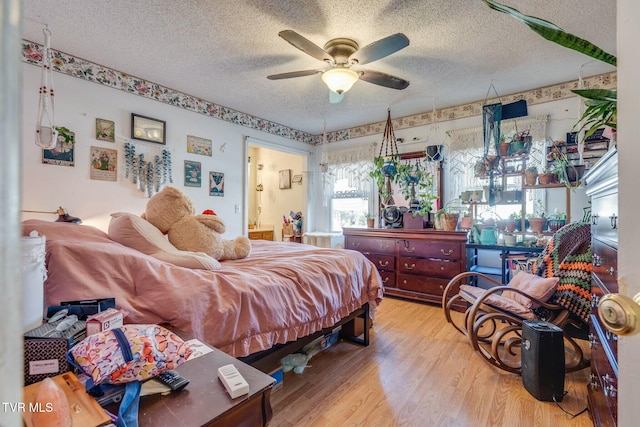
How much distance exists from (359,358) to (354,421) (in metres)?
0.67

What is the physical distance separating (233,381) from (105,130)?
310cm

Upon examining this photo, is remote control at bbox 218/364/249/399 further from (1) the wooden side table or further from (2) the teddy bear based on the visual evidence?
(2) the teddy bear

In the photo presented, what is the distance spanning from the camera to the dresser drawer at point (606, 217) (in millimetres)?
943

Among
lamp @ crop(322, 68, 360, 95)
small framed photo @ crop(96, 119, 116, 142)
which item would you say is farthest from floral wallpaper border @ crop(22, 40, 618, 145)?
lamp @ crop(322, 68, 360, 95)

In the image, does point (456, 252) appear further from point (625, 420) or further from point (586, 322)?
point (625, 420)

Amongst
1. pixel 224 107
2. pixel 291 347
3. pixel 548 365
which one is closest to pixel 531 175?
pixel 548 365

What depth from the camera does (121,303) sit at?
109 centimetres

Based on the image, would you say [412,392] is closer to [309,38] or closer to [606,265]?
[606,265]

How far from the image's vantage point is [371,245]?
152 inches

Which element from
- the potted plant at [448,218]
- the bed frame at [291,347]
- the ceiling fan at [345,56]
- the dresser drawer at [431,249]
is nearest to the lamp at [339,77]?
the ceiling fan at [345,56]

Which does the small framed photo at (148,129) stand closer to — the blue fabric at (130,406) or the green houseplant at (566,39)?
the blue fabric at (130,406)

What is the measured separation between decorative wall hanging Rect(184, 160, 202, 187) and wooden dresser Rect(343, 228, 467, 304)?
7.34 ft

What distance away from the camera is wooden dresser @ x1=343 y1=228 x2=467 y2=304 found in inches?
127

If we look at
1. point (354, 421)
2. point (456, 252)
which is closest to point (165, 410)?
point (354, 421)
